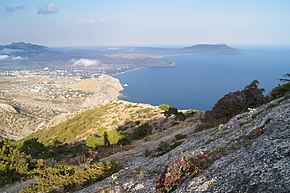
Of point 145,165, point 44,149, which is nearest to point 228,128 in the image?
point 145,165

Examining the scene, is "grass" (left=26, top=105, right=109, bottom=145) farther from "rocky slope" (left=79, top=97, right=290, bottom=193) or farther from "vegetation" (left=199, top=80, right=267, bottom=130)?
"rocky slope" (left=79, top=97, right=290, bottom=193)

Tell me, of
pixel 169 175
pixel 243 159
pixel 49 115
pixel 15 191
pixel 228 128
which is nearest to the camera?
pixel 243 159

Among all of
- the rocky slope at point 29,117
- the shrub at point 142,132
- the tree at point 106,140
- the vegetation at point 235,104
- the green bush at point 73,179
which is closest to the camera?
the green bush at point 73,179

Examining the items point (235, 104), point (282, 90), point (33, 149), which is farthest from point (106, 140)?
point (282, 90)

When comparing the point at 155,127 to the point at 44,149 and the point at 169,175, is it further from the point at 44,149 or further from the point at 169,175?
the point at 169,175

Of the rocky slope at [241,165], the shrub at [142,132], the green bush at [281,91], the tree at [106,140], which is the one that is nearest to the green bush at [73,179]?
the rocky slope at [241,165]

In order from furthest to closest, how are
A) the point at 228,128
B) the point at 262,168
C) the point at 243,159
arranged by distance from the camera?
the point at 228,128 → the point at 243,159 → the point at 262,168

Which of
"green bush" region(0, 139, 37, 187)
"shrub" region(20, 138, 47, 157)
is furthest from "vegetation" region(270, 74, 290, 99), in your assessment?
"shrub" region(20, 138, 47, 157)

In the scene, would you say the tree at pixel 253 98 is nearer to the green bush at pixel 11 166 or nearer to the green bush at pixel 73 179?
the green bush at pixel 73 179
